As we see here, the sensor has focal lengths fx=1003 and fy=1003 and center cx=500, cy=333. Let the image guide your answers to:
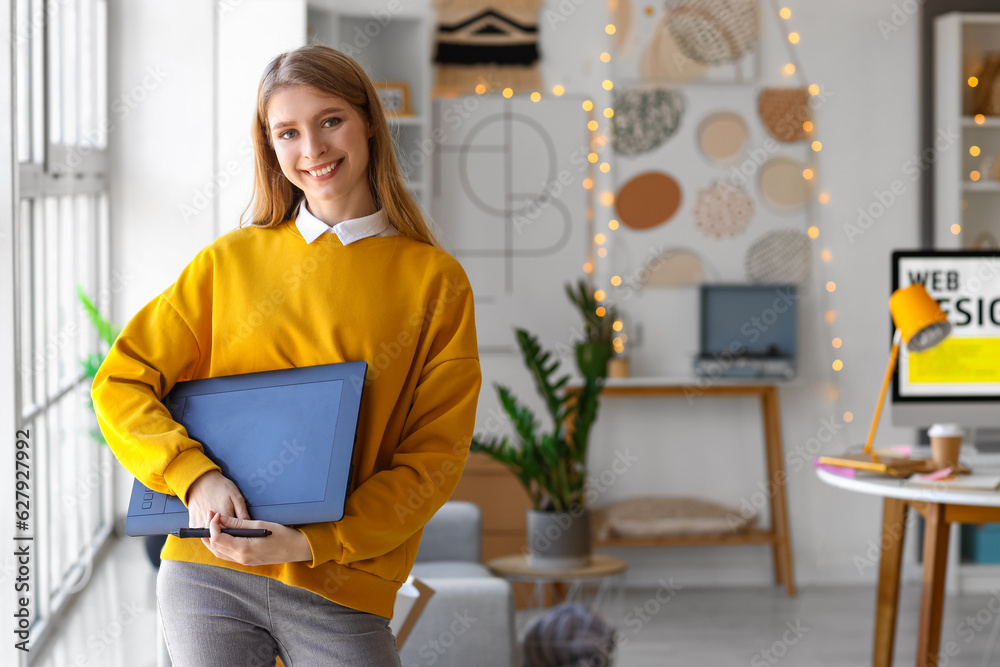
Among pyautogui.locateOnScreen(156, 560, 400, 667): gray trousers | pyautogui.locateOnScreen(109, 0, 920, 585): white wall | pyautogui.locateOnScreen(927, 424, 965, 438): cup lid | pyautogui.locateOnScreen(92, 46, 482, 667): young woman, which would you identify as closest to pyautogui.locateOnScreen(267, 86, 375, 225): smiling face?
pyautogui.locateOnScreen(92, 46, 482, 667): young woman

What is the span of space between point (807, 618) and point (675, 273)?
1.50 meters

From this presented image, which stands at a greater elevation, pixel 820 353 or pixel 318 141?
pixel 318 141

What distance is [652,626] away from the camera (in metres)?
3.79

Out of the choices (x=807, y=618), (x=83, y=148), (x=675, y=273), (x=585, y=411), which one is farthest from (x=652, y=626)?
(x=83, y=148)

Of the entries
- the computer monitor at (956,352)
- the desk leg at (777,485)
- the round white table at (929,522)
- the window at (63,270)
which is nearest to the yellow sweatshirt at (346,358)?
the window at (63,270)

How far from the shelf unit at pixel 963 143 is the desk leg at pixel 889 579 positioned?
1998 mm

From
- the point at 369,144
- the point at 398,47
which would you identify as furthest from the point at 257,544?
the point at 398,47

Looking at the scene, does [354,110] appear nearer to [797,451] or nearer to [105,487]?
[105,487]

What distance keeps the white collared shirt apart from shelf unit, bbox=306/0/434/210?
2813mm

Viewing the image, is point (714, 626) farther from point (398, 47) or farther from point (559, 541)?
point (398, 47)

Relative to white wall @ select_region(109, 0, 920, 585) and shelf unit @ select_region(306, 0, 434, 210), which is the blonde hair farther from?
white wall @ select_region(109, 0, 920, 585)

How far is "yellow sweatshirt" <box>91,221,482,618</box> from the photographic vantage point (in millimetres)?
1176

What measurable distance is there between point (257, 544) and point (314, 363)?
23 cm

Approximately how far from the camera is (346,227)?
1280 millimetres
